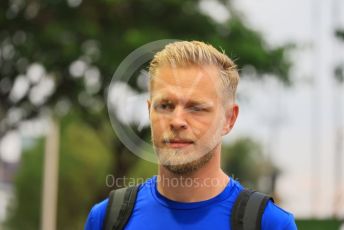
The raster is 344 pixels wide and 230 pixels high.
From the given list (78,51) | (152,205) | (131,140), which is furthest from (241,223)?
(78,51)

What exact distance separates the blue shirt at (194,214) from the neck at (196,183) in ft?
0.08

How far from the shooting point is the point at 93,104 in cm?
2266

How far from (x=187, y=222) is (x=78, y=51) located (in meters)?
16.8

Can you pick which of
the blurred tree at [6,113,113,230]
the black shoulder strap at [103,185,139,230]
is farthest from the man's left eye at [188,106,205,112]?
the blurred tree at [6,113,113,230]

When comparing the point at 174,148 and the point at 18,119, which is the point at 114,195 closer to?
the point at 174,148

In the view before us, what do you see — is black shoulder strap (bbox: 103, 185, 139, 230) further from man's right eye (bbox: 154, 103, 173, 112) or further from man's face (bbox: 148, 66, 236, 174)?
man's right eye (bbox: 154, 103, 173, 112)

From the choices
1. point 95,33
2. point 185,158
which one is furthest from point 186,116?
point 95,33

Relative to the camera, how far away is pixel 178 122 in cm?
311

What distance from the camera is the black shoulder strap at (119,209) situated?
334 cm

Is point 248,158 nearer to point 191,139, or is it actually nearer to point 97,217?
point 97,217

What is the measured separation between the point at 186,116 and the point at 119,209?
544 millimetres

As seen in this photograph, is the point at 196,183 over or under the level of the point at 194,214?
over

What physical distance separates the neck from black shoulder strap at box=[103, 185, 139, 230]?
0.56 feet

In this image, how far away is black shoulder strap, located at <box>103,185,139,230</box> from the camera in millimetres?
3340
